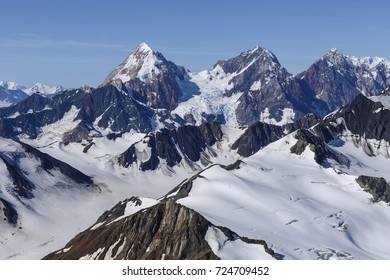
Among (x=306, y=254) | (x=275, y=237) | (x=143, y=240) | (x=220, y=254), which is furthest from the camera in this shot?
(x=275, y=237)

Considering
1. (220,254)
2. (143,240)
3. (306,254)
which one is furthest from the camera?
(306,254)

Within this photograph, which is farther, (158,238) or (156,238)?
(156,238)
